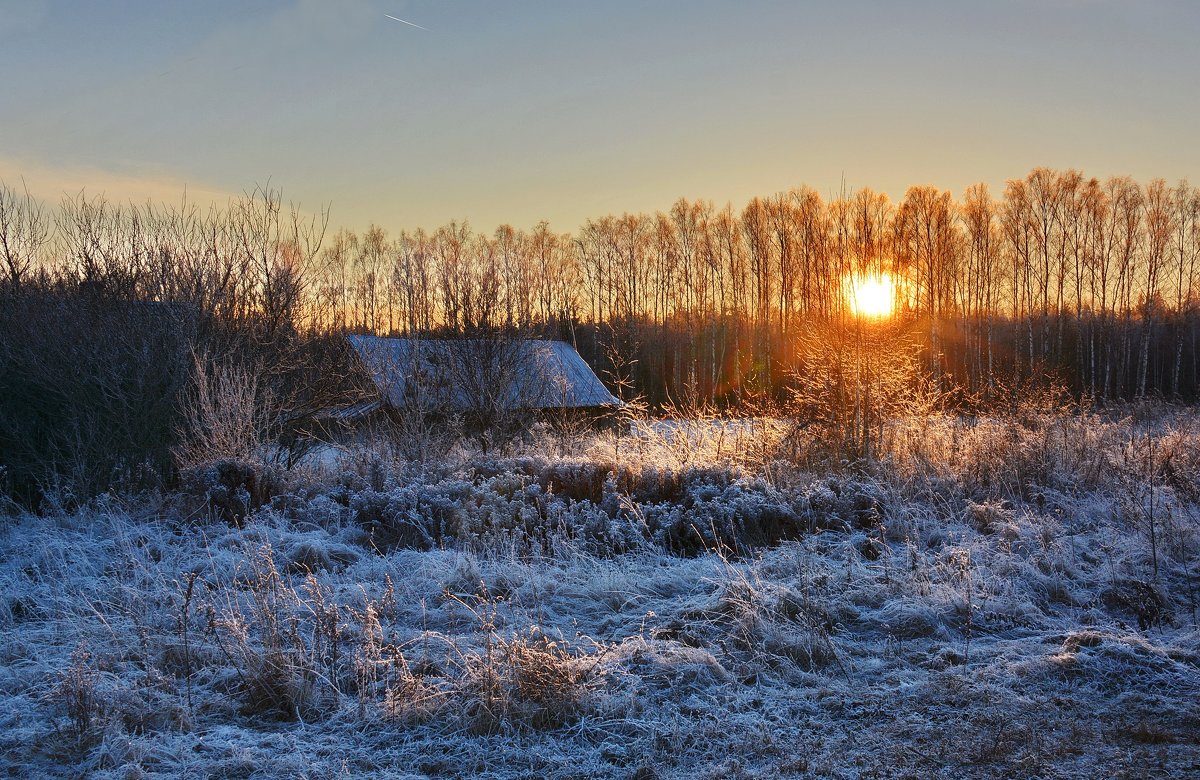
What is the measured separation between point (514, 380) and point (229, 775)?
40.7 ft

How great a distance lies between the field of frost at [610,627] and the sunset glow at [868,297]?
12.3ft

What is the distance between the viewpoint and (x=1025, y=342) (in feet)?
133

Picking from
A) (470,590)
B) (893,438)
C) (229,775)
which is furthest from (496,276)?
(229,775)

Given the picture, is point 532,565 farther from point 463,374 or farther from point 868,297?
point 463,374

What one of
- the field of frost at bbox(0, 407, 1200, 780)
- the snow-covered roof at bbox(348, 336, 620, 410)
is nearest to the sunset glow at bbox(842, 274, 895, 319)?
the field of frost at bbox(0, 407, 1200, 780)

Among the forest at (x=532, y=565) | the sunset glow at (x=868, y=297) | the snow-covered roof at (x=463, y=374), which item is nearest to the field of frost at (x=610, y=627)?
the forest at (x=532, y=565)

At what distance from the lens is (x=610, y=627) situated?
5.59m

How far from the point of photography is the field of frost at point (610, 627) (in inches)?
154

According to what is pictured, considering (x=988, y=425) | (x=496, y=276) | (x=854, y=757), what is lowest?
(x=854, y=757)

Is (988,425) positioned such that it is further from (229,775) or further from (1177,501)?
(229,775)

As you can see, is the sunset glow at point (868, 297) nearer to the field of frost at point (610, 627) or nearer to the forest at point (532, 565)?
the forest at point (532, 565)

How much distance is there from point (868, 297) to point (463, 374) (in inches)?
303

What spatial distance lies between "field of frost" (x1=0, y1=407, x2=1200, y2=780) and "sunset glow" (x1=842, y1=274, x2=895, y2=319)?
3.76 metres

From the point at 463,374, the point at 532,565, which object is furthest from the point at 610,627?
the point at 463,374
